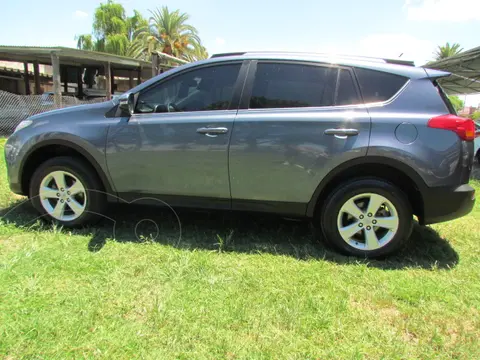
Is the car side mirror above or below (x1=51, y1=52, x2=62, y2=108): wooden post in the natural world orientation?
above

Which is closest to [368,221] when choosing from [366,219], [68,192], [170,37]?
[366,219]

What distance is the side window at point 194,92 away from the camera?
3373mm

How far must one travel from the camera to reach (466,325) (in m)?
2.36

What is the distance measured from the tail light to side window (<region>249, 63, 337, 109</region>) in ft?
2.82

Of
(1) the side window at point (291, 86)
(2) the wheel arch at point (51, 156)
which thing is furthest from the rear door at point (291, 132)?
(2) the wheel arch at point (51, 156)

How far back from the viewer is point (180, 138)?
3.30m

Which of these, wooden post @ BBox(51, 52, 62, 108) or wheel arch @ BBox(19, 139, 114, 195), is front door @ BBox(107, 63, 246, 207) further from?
wooden post @ BBox(51, 52, 62, 108)

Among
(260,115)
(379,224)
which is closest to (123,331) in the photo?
(260,115)

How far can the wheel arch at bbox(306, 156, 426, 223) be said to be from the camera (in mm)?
3016

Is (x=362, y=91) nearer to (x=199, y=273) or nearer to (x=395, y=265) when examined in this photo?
(x=395, y=265)

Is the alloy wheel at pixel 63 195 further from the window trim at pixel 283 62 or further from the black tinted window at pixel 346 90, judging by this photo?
the black tinted window at pixel 346 90

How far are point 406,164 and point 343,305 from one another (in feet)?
4.27

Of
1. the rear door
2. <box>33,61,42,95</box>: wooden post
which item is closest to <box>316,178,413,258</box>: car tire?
the rear door

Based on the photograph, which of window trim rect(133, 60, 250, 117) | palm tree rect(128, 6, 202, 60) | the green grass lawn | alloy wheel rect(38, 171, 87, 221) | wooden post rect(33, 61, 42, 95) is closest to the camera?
the green grass lawn
